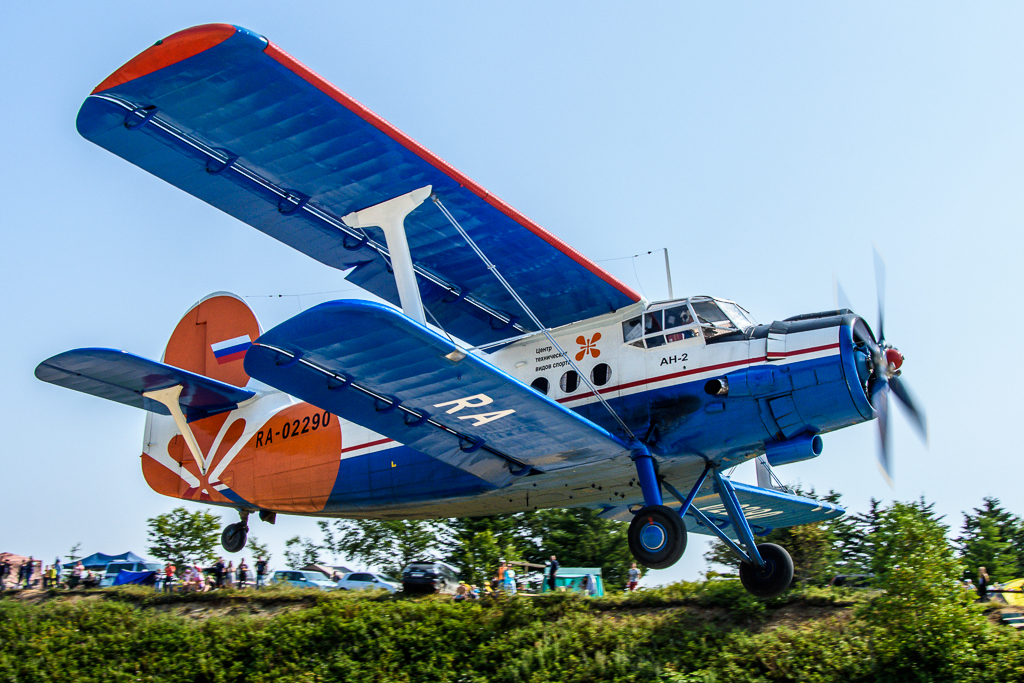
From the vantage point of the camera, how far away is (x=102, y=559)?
92.0ft

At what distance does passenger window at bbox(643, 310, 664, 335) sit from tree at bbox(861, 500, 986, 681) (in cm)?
451

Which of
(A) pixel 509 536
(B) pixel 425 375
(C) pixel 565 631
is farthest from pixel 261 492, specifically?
(A) pixel 509 536

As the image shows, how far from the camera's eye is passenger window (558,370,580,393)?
11.8m

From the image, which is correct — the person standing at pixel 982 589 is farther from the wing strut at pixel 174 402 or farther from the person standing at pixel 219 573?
the person standing at pixel 219 573

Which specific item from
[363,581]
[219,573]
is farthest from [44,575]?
[363,581]

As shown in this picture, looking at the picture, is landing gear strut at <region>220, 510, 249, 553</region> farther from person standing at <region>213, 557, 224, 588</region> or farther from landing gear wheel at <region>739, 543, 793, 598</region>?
landing gear wheel at <region>739, 543, 793, 598</region>

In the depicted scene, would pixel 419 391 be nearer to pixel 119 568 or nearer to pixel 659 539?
pixel 659 539

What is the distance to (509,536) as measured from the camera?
27094 mm

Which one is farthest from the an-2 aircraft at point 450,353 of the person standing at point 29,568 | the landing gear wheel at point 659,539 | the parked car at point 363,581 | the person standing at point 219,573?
the person standing at point 29,568

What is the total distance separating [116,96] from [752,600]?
36.8ft

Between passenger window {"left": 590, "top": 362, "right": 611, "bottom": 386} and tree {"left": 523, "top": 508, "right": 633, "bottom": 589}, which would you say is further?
tree {"left": 523, "top": 508, "right": 633, "bottom": 589}

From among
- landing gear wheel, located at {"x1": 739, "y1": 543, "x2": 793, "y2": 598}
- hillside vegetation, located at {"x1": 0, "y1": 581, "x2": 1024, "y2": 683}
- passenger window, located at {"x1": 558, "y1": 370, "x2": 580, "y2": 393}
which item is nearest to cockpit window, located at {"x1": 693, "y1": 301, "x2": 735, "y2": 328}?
passenger window, located at {"x1": 558, "y1": 370, "x2": 580, "y2": 393}

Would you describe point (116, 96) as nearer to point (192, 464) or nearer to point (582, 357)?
point (582, 357)

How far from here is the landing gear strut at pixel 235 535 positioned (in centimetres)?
1552
